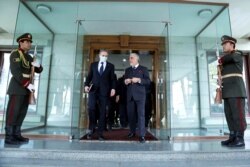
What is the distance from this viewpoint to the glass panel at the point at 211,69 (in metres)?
4.16

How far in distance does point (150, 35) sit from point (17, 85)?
3719 mm

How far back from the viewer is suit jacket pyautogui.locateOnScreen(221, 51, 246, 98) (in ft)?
8.70

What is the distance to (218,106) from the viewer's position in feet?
14.0

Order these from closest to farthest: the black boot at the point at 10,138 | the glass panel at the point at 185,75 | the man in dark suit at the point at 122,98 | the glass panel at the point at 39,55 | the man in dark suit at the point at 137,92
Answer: the black boot at the point at 10,138, the man in dark suit at the point at 137,92, the glass panel at the point at 39,55, the man in dark suit at the point at 122,98, the glass panel at the point at 185,75

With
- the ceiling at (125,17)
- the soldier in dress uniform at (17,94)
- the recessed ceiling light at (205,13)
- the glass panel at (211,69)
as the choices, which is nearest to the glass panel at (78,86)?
the ceiling at (125,17)

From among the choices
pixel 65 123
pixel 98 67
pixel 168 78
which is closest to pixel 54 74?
pixel 65 123

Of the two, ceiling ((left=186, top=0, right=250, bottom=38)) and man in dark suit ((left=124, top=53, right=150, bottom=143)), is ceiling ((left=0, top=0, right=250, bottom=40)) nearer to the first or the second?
ceiling ((left=186, top=0, right=250, bottom=38))

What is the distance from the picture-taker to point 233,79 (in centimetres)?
271

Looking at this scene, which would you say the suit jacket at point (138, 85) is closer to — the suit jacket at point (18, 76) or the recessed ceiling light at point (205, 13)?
the suit jacket at point (18, 76)

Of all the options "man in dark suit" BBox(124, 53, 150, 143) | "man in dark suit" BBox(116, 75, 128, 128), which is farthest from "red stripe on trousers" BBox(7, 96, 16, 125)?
"man in dark suit" BBox(116, 75, 128, 128)

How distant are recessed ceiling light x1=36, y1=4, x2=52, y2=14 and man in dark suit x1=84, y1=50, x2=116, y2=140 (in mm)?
2139

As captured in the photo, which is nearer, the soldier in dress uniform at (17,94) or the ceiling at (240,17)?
the soldier in dress uniform at (17,94)

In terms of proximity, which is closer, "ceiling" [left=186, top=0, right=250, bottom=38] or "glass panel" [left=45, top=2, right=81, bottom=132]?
"ceiling" [left=186, top=0, right=250, bottom=38]

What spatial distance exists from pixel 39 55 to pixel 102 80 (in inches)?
89.4
